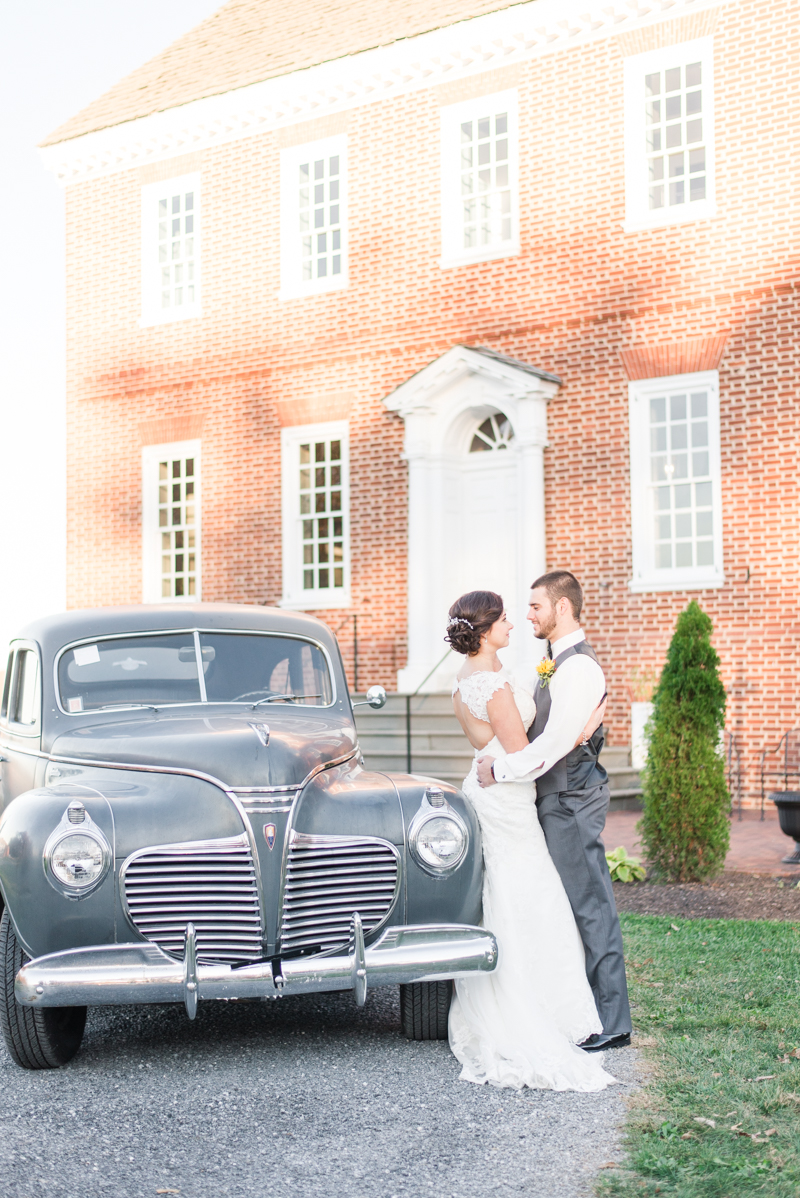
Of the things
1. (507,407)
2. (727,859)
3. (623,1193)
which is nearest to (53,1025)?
(623,1193)

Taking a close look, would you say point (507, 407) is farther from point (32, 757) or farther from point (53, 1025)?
point (53, 1025)

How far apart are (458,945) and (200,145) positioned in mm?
14366

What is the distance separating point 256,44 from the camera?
1727cm

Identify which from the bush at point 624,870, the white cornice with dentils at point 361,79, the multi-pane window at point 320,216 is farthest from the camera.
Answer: the multi-pane window at point 320,216

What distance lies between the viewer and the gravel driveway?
12.7ft

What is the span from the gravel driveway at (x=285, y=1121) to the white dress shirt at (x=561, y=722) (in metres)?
1.13

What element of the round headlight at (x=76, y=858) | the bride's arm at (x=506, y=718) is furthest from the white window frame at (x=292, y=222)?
the round headlight at (x=76, y=858)

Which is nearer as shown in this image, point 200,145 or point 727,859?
point 727,859

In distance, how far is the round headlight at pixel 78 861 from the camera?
464 cm

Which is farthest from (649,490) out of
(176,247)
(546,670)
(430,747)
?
(546,670)

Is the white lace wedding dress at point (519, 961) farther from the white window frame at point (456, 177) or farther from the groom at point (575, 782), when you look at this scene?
the white window frame at point (456, 177)

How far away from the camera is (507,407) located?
1421cm

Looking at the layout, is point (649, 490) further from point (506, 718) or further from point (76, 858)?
point (76, 858)

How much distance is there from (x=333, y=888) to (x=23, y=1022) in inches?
49.1
